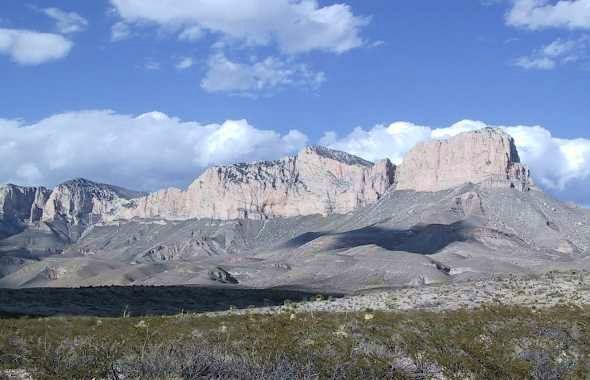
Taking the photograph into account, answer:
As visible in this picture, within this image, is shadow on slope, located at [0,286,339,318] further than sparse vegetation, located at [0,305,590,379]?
Yes

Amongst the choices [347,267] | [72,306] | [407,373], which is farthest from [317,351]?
[347,267]

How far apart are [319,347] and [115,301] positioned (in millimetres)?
46611

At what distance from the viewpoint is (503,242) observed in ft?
609

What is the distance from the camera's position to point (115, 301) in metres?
57.6

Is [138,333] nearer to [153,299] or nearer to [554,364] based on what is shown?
[554,364]

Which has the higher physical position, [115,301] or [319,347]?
[319,347]

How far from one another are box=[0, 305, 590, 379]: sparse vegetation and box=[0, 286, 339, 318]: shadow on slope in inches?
1083

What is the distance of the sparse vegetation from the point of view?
453 inches

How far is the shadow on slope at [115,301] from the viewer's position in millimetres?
49162

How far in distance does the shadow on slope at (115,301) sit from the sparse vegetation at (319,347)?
27517 mm

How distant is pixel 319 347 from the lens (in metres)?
14.1

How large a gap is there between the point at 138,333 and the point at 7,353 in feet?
15.2

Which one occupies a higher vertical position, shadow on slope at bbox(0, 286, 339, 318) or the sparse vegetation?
the sparse vegetation

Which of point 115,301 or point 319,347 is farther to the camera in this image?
point 115,301
